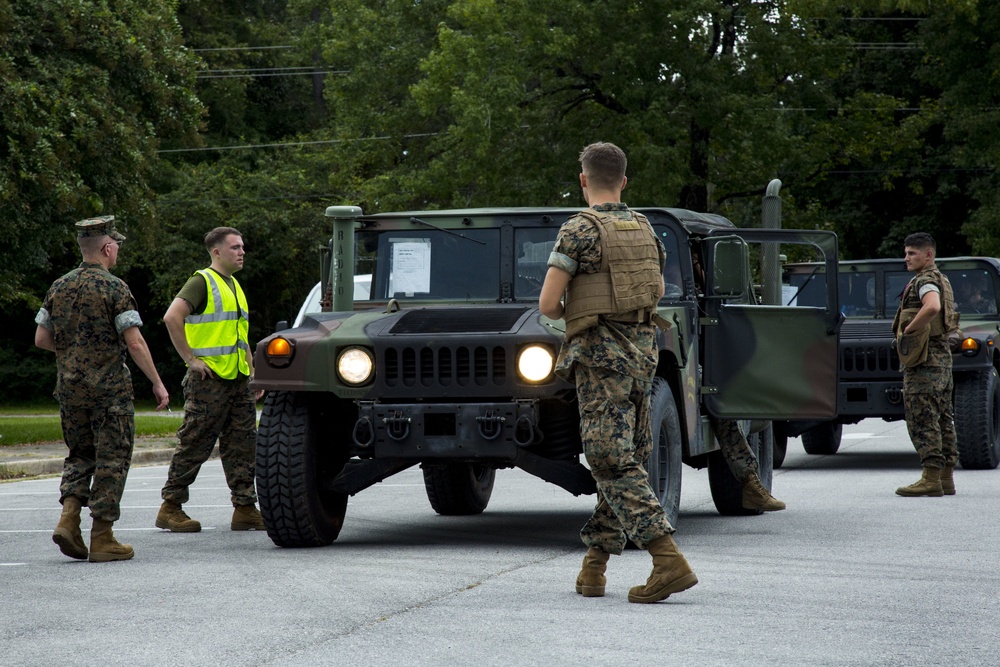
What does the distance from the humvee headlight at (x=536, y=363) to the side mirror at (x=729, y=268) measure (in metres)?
1.62

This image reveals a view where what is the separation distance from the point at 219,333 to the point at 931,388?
5.39 m

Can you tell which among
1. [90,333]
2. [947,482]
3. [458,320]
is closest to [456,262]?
[458,320]

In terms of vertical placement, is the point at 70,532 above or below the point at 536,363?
below

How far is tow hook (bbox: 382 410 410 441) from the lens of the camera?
8148 millimetres

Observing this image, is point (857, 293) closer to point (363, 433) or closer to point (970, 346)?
point (970, 346)

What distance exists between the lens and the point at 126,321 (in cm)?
843

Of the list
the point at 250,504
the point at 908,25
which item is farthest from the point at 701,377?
the point at 908,25

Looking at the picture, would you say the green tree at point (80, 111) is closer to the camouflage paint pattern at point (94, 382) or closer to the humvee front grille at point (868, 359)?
the humvee front grille at point (868, 359)

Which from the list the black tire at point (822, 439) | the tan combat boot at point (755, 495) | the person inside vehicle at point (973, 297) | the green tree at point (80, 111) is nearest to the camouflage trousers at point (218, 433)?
the tan combat boot at point (755, 495)

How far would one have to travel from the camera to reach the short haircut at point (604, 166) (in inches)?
260

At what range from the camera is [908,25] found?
40.7m

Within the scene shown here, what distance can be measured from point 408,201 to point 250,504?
2367 cm

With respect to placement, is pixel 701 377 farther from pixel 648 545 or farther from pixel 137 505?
pixel 137 505

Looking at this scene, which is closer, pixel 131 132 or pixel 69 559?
pixel 69 559
